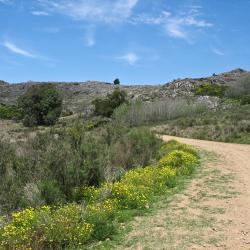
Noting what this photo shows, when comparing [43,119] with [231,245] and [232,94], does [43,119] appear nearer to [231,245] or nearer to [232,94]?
[232,94]

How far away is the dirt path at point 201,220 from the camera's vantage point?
883 centimetres

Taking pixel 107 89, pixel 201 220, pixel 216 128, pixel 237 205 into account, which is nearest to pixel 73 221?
pixel 201 220

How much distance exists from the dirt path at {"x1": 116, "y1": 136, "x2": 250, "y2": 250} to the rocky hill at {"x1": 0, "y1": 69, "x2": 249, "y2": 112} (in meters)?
72.2

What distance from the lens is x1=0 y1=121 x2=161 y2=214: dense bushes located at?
11125mm

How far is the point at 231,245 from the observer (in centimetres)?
864

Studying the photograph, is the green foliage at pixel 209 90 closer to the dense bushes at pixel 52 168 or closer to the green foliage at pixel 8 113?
the green foliage at pixel 8 113

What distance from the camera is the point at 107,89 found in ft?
420

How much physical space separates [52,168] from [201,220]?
4.49 meters

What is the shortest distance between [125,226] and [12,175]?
3.80 m

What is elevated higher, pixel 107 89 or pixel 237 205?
pixel 107 89

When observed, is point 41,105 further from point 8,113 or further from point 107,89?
point 107,89

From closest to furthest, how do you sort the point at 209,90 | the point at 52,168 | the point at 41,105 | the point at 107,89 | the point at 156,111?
the point at 52,168 < the point at 156,111 < the point at 41,105 < the point at 209,90 < the point at 107,89

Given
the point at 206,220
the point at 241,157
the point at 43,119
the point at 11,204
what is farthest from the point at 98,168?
the point at 43,119

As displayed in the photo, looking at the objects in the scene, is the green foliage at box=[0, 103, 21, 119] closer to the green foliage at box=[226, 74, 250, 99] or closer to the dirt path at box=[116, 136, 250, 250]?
the green foliage at box=[226, 74, 250, 99]
